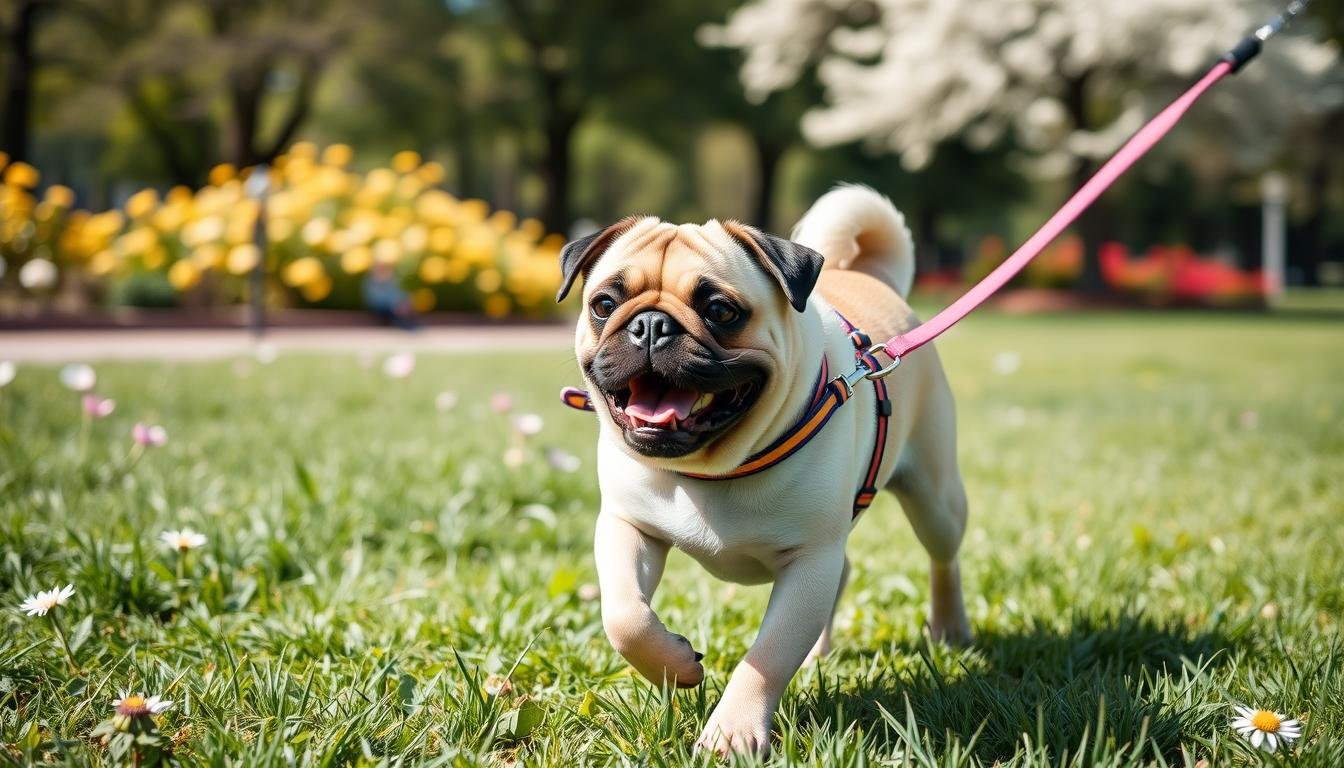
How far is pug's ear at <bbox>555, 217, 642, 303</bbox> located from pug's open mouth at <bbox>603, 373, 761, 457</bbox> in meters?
0.36

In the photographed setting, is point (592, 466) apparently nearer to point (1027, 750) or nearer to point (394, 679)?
point (394, 679)

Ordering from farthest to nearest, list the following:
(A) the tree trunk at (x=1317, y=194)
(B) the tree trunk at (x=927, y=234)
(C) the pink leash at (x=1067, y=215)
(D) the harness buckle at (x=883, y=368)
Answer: (B) the tree trunk at (x=927, y=234) < (A) the tree trunk at (x=1317, y=194) < (C) the pink leash at (x=1067, y=215) < (D) the harness buckle at (x=883, y=368)

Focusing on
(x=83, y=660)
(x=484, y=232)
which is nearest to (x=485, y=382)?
(x=83, y=660)

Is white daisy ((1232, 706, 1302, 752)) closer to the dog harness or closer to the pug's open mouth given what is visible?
the dog harness

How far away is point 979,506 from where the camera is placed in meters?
5.09

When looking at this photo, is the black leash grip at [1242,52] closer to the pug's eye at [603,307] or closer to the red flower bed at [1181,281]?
the pug's eye at [603,307]

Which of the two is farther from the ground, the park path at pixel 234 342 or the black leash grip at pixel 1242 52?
the black leash grip at pixel 1242 52

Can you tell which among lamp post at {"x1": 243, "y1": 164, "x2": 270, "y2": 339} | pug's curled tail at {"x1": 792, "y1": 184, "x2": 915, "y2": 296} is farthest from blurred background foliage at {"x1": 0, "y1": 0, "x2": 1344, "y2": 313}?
pug's curled tail at {"x1": 792, "y1": 184, "x2": 915, "y2": 296}

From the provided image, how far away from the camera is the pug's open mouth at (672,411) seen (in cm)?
234

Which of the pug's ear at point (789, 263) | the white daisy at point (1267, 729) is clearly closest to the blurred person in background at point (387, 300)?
the pug's ear at point (789, 263)

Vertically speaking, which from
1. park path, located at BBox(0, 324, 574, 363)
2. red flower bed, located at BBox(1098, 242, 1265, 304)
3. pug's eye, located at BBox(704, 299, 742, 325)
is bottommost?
red flower bed, located at BBox(1098, 242, 1265, 304)

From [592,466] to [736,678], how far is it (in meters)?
3.38

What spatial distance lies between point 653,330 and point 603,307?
0.83ft

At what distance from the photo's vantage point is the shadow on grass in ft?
7.77
